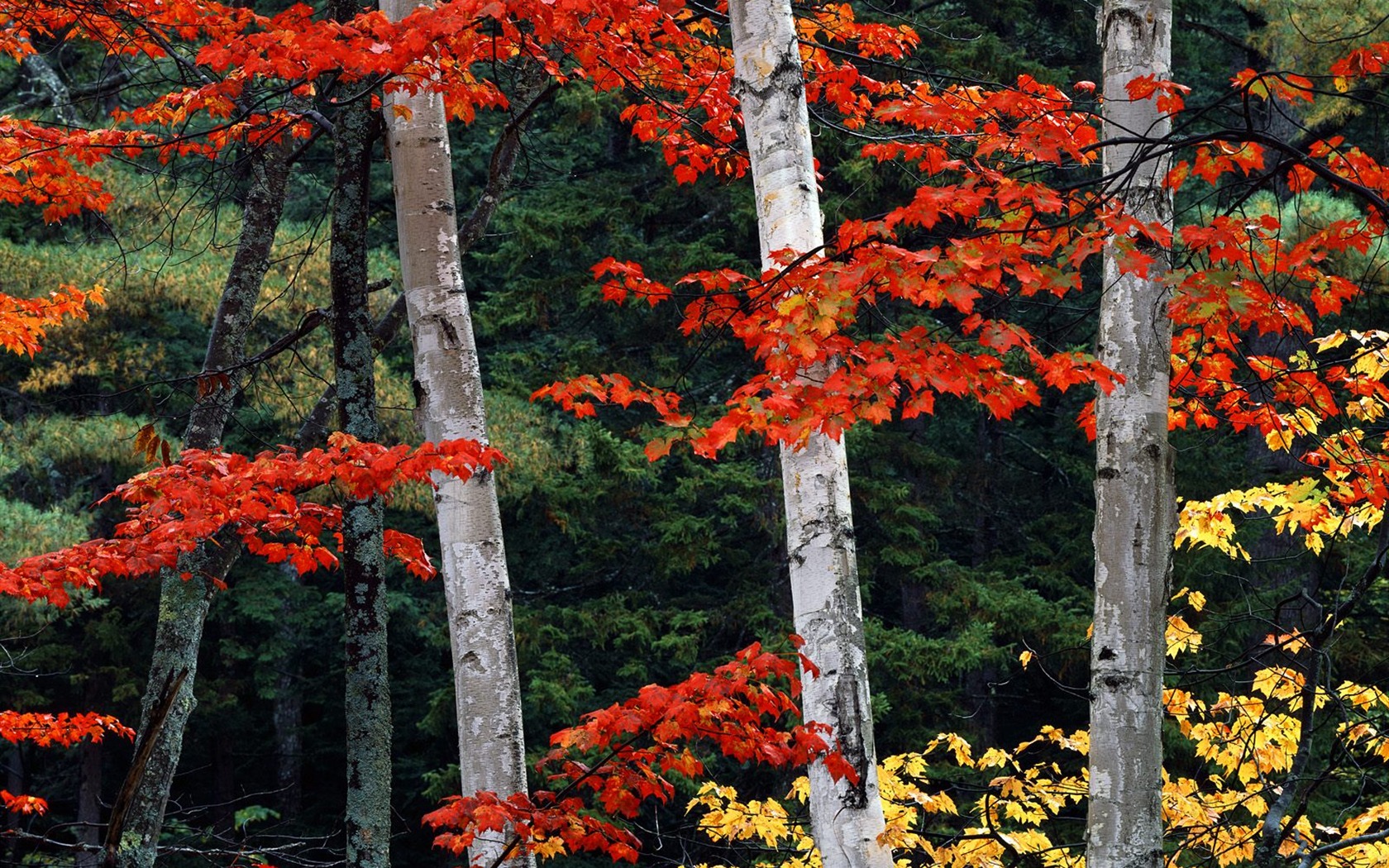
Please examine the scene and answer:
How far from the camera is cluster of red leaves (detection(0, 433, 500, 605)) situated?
362cm

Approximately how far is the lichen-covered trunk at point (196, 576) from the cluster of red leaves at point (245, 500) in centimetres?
34

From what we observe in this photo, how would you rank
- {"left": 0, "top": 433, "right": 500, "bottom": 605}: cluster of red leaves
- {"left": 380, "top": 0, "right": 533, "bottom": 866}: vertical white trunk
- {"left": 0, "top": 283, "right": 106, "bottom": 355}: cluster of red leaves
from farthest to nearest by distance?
{"left": 0, "top": 283, "right": 106, "bottom": 355}: cluster of red leaves < {"left": 0, "top": 433, "right": 500, "bottom": 605}: cluster of red leaves < {"left": 380, "top": 0, "right": 533, "bottom": 866}: vertical white trunk

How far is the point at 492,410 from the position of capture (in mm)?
10445

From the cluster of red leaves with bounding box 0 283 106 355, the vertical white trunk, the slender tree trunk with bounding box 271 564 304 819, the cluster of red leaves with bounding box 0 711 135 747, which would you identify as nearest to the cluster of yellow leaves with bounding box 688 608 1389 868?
the vertical white trunk

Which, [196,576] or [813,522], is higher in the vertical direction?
[196,576]

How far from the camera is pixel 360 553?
162 inches

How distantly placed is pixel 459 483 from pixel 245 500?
100 centimetres

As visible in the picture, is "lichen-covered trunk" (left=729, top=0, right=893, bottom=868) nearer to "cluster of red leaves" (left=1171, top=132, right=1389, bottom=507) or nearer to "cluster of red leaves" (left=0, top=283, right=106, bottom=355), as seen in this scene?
"cluster of red leaves" (left=1171, top=132, right=1389, bottom=507)

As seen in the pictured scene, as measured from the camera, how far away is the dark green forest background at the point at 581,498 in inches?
392

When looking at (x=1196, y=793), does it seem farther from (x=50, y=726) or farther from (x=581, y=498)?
(x=581, y=498)

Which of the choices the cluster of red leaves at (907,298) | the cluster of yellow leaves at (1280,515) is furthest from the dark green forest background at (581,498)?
the cluster of red leaves at (907,298)

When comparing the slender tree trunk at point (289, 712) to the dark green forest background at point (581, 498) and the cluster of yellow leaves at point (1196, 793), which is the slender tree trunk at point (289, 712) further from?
the cluster of yellow leaves at point (1196, 793)

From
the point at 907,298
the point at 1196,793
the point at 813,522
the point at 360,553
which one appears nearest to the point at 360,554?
the point at 360,553

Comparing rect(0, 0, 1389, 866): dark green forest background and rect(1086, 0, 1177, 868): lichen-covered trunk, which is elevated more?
rect(0, 0, 1389, 866): dark green forest background
